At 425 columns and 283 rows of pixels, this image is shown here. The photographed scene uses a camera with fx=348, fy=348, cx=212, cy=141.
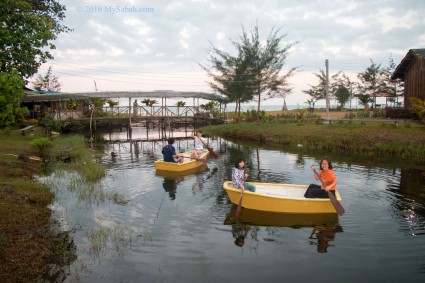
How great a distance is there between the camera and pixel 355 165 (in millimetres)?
15195

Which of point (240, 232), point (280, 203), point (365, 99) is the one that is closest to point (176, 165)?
point (280, 203)

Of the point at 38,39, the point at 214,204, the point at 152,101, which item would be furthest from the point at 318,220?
the point at 152,101

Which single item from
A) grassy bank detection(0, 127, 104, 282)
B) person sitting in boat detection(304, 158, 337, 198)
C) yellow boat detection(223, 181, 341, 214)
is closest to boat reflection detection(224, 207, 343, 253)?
yellow boat detection(223, 181, 341, 214)

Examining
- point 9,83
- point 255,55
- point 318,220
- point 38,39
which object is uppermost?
point 255,55

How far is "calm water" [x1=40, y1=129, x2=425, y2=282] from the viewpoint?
602 centimetres

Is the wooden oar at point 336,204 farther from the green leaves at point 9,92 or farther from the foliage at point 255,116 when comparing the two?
the foliage at point 255,116

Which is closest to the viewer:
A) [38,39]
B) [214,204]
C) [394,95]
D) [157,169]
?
[214,204]

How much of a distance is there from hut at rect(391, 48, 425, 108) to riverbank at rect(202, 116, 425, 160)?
407cm

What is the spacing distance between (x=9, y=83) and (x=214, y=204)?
584 cm

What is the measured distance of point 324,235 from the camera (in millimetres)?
7617

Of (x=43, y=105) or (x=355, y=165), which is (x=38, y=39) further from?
(x=43, y=105)

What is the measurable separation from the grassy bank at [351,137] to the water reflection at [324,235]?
10776 millimetres

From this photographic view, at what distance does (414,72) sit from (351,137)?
870cm

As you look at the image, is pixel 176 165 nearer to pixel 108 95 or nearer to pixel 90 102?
pixel 108 95
